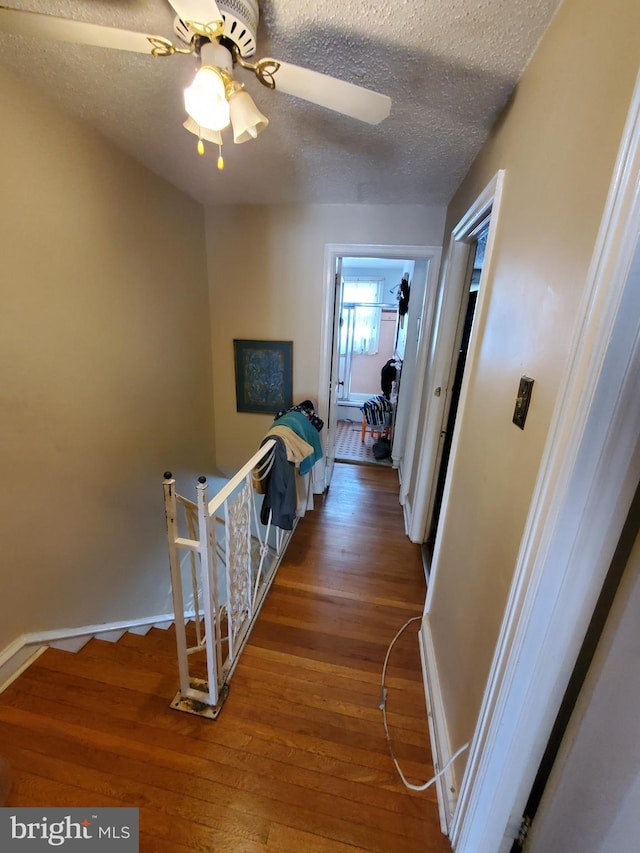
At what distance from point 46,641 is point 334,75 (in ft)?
8.70

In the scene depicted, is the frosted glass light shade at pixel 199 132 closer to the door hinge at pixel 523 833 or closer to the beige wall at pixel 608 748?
the beige wall at pixel 608 748

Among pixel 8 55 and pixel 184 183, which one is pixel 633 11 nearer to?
pixel 8 55

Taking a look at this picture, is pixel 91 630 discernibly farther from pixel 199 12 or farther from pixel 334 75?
pixel 334 75

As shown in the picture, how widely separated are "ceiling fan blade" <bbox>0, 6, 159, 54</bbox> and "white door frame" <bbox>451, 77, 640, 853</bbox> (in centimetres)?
114

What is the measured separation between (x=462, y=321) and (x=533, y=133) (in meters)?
1.16

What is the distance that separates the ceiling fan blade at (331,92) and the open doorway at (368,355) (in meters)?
3.11

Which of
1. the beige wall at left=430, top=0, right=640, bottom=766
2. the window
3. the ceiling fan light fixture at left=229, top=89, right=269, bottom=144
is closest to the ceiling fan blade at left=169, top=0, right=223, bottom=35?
the ceiling fan light fixture at left=229, top=89, right=269, bottom=144

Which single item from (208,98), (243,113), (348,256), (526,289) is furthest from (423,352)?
(208,98)

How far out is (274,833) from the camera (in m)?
0.96

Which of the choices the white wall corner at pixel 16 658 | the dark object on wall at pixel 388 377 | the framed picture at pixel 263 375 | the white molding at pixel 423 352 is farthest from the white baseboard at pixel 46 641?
the dark object on wall at pixel 388 377

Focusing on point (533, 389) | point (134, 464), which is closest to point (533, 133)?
point (533, 389)

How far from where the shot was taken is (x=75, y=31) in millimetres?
801

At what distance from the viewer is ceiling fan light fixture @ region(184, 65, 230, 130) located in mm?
852

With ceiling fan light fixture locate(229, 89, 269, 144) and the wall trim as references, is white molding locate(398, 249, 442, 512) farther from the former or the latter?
ceiling fan light fixture locate(229, 89, 269, 144)
